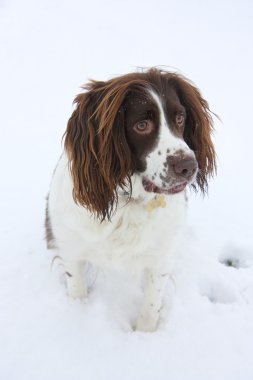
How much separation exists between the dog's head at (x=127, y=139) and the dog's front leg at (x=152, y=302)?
0.66 meters

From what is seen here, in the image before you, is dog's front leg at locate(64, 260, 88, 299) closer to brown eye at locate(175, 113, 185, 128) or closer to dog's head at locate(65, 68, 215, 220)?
dog's head at locate(65, 68, 215, 220)

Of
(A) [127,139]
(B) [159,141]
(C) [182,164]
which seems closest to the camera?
(C) [182,164]

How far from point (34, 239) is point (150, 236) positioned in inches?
57.0

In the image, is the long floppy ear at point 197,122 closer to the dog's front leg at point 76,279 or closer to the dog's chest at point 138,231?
the dog's chest at point 138,231

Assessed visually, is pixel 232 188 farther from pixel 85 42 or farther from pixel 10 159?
pixel 85 42

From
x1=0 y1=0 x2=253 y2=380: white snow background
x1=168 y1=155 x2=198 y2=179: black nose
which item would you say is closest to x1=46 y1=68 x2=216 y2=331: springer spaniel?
x1=168 y1=155 x2=198 y2=179: black nose

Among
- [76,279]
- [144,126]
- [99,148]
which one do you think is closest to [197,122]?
[144,126]

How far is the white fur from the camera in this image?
7.64 feet

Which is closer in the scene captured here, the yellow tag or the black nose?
the black nose

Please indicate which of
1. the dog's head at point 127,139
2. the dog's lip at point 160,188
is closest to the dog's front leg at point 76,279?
the dog's head at point 127,139

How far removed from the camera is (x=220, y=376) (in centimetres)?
248

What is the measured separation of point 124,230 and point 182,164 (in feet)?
2.19

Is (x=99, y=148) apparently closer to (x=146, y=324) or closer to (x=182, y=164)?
(x=182, y=164)

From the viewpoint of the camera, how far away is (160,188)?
6.73 ft
